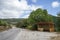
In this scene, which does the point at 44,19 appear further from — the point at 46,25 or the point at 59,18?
the point at 59,18

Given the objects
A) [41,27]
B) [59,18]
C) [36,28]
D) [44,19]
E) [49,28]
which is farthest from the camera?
[44,19]

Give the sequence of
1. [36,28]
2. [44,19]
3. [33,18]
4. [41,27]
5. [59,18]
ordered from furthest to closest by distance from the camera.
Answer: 1. [33,18]
2. [44,19]
3. [36,28]
4. [41,27]
5. [59,18]

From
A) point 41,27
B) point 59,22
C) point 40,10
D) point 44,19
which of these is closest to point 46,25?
point 41,27

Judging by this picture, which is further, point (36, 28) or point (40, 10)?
point (40, 10)

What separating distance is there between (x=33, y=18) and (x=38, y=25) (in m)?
18.9

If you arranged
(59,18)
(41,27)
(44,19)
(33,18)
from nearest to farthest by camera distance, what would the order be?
(59,18) → (41,27) → (44,19) → (33,18)

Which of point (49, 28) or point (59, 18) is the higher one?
point (59, 18)

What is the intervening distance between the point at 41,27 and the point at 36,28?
18.3 feet

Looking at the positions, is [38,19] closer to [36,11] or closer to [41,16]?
[41,16]

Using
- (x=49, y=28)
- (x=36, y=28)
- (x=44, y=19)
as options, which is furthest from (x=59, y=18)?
(x=44, y=19)

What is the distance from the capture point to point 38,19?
7675 centimetres

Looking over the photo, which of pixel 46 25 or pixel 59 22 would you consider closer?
pixel 59 22

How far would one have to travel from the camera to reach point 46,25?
62031 mm

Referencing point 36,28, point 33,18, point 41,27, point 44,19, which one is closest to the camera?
point 41,27
